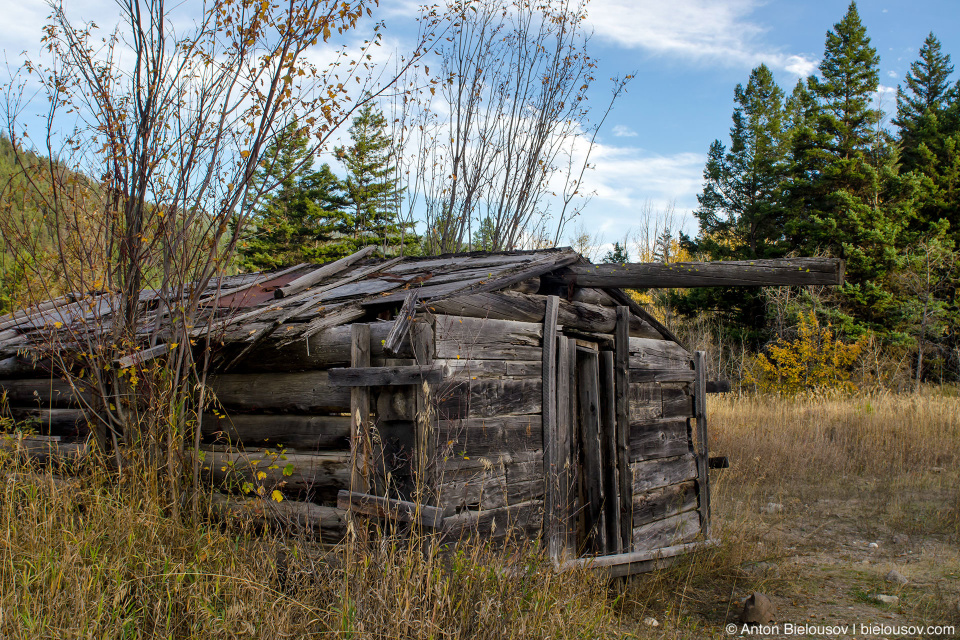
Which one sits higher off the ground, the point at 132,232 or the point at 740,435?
the point at 132,232

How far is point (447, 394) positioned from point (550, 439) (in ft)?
3.80

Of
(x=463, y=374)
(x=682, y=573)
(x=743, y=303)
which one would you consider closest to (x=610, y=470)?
(x=682, y=573)

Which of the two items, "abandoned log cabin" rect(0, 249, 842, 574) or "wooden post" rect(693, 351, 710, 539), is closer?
"abandoned log cabin" rect(0, 249, 842, 574)

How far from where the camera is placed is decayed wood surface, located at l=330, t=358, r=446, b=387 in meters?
3.86

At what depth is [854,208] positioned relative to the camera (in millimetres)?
20344

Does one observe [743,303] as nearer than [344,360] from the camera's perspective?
No

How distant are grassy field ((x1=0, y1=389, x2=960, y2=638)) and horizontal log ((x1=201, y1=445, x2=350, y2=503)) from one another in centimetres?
37

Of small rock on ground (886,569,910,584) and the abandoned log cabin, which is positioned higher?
the abandoned log cabin

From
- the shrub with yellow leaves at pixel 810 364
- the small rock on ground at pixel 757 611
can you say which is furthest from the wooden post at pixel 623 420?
the shrub with yellow leaves at pixel 810 364

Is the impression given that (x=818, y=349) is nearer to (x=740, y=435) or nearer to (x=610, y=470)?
(x=740, y=435)

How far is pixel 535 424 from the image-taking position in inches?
192

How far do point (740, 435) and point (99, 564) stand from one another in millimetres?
10408

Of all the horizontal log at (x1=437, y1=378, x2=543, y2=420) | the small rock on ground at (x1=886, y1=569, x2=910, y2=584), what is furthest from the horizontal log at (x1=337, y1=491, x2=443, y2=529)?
the small rock on ground at (x1=886, y1=569, x2=910, y2=584)

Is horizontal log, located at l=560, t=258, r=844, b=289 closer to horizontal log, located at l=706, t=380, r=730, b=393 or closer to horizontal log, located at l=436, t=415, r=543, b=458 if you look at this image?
horizontal log, located at l=436, t=415, r=543, b=458
